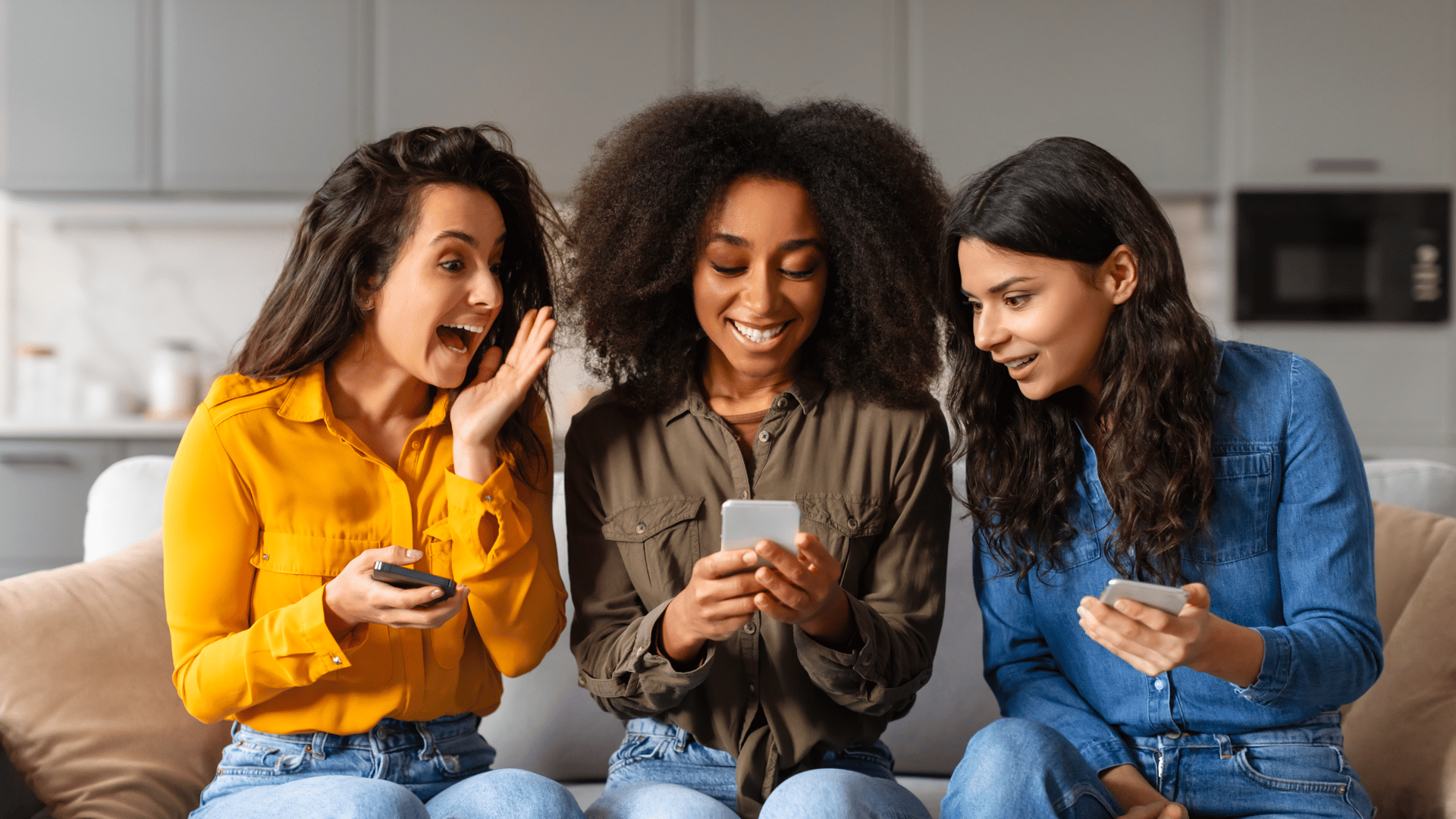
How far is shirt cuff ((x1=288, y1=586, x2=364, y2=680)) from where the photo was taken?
45.6 inches

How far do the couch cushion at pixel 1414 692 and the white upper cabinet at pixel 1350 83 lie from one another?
8.34 ft

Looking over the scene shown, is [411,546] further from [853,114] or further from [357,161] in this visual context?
[853,114]

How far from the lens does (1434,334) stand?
11.9 feet

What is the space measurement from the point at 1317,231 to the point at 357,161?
3.41 metres

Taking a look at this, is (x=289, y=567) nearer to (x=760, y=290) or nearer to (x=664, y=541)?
(x=664, y=541)

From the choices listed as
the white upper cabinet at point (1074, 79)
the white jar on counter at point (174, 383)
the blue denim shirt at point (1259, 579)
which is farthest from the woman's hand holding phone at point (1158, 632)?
the white jar on counter at point (174, 383)

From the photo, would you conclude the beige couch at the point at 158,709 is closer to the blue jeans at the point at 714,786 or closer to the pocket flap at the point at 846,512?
the blue jeans at the point at 714,786

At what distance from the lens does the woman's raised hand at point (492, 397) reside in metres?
1.32

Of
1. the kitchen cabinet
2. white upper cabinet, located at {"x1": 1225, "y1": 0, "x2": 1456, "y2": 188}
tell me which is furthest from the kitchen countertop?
white upper cabinet, located at {"x1": 1225, "y1": 0, "x2": 1456, "y2": 188}

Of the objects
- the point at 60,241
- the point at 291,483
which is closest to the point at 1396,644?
the point at 291,483

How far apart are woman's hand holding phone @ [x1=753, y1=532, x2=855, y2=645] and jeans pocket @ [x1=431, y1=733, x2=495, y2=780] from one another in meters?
0.47

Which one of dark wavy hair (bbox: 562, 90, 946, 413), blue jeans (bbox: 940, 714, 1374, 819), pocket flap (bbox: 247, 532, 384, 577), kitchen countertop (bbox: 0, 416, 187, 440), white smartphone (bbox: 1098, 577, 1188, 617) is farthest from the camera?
kitchen countertop (bbox: 0, 416, 187, 440)

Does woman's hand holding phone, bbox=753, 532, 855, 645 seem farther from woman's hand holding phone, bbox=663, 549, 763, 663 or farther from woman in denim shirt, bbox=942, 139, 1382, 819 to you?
woman in denim shirt, bbox=942, 139, 1382, 819

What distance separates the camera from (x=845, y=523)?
1343 mm
